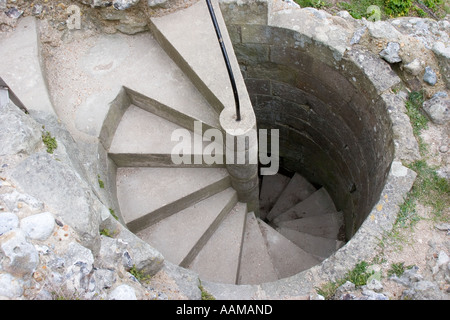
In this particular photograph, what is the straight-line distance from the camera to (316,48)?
4.49 meters

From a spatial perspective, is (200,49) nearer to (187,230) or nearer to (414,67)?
(187,230)

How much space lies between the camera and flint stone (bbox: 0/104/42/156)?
8.55 feet

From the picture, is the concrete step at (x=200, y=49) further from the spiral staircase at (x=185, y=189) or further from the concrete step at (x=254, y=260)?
the concrete step at (x=254, y=260)

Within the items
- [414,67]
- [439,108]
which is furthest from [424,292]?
[414,67]

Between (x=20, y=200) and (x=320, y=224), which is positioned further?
(x=320, y=224)

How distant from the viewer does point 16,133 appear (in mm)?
2670

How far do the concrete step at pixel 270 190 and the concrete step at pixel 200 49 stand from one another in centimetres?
313

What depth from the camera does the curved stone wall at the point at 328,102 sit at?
4.20 meters

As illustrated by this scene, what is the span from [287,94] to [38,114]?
3.33 metres

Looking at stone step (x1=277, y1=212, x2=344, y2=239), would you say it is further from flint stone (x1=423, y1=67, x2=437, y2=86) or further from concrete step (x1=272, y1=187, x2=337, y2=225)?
flint stone (x1=423, y1=67, x2=437, y2=86)

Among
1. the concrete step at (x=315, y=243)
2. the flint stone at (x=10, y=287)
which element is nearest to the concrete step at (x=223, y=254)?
the concrete step at (x=315, y=243)

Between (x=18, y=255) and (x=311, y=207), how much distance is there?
504 centimetres

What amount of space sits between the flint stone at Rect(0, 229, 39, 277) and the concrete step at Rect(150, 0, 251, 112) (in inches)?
89.2
